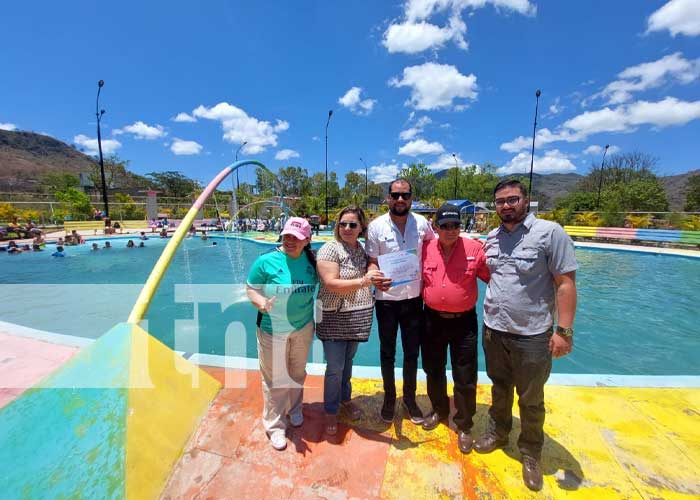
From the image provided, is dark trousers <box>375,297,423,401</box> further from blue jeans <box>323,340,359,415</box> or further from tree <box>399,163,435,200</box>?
tree <box>399,163,435,200</box>

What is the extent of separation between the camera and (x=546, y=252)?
6.39 feet

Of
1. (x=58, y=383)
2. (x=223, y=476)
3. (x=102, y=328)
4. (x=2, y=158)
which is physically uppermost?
(x=2, y=158)

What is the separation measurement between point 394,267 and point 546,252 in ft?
3.19

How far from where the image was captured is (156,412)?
2.09 m

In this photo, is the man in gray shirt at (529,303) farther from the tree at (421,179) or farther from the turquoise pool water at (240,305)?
the tree at (421,179)

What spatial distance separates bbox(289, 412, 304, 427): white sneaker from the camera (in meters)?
2.51

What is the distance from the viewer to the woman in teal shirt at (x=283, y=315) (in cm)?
220

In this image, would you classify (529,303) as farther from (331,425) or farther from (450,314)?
(331,425)

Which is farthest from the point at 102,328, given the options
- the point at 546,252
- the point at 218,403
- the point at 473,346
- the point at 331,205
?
the point at 331,205

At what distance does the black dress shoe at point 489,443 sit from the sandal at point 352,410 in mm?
928

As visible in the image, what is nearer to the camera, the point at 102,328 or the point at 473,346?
the point at 473,346

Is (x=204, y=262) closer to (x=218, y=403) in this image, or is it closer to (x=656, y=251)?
(x=218, y=403)

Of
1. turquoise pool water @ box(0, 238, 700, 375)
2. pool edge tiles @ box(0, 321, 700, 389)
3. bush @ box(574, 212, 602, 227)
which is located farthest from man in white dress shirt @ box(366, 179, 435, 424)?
bush @ box(574, 212, 602, 227)

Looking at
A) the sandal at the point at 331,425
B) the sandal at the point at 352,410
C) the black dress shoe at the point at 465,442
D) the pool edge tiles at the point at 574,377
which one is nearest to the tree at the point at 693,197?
the pool edge tiles at the point at 574,377
